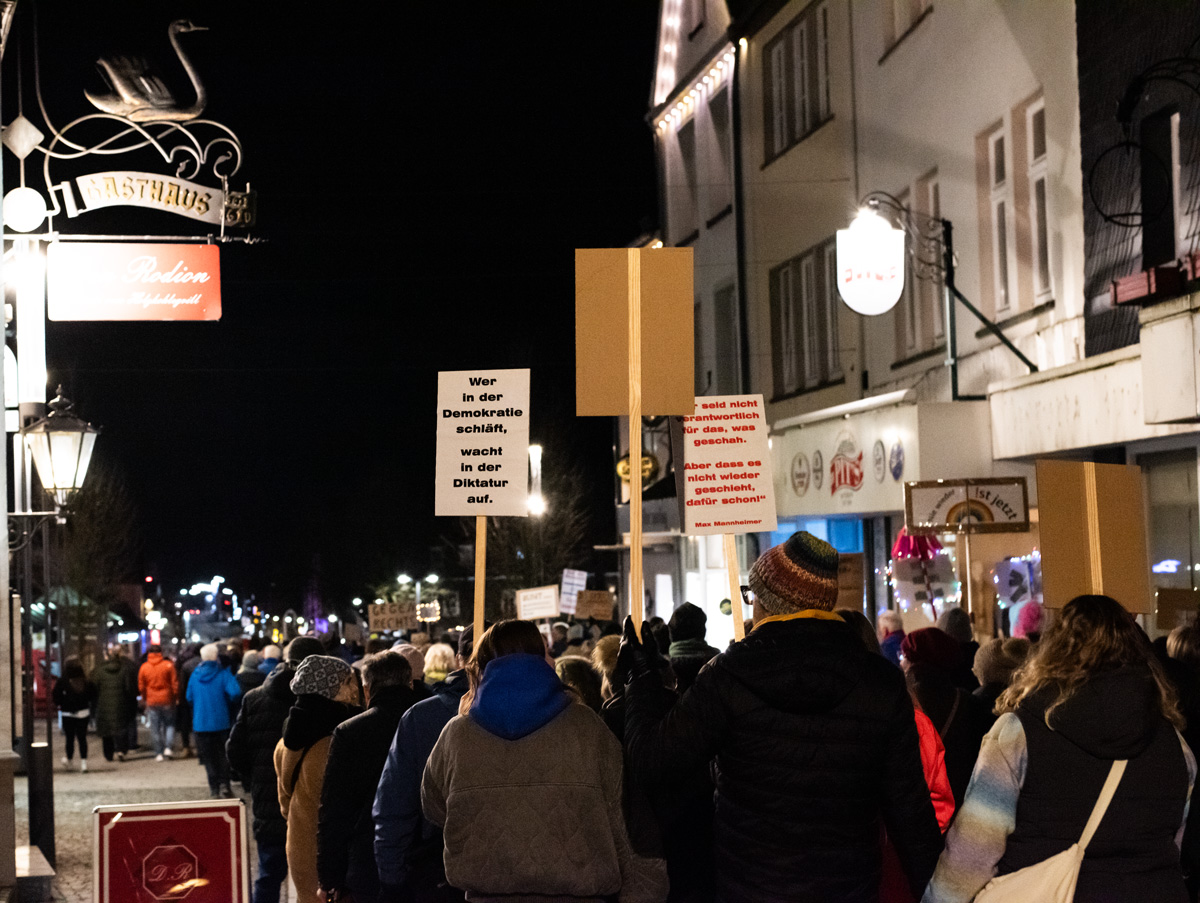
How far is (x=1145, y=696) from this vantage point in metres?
4.62

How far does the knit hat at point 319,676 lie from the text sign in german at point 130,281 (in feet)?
22.9

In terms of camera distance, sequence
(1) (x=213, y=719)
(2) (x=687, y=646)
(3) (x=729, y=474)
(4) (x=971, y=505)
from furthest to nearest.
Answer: (1) (x=213, y=719)
(4) (x=971, y=505)
(2) (x=687, y=646)
(3) (x=729, y=474)

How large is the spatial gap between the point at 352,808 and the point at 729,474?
8.09ft

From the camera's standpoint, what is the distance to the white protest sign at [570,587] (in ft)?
93.9

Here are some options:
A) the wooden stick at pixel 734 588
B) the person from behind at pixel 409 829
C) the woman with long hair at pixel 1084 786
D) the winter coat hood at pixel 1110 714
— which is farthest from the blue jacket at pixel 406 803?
the winter coat hood at pixel 1110 714

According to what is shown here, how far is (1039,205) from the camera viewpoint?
16828 millimetres

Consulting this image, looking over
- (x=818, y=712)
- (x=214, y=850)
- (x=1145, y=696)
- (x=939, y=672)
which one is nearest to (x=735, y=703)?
(x=818, y=712)

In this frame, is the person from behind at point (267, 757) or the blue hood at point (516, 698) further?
the person from behind at point (267, 757)

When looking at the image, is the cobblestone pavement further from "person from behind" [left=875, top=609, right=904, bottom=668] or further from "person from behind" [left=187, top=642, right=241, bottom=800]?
"person from behind" [left=875, top=609, right=904, bottom=668]

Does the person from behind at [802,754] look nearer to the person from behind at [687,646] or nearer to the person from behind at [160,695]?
the person from behind at [687,646]

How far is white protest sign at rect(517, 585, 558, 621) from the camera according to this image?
853 inches

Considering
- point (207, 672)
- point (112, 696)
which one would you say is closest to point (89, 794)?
point (207, 672)

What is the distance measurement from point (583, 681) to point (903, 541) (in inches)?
473

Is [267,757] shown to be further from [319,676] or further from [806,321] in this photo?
[806,321]
